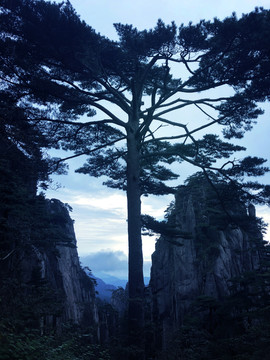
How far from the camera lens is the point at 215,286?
27.9 m

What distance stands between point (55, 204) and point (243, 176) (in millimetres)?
28075

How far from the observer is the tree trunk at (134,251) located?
7.59m

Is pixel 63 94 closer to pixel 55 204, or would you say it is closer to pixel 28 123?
pixel 28 123

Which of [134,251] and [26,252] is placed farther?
[26,252]

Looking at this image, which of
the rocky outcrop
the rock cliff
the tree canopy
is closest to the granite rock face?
the rock cliff

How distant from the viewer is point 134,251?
8539mm

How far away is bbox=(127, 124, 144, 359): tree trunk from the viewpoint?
299 inches

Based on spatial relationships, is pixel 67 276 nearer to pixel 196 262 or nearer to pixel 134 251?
pixel 196 262

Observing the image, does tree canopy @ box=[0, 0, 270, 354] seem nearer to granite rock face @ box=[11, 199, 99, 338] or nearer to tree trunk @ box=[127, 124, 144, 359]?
tree trunk @ box=[127, 124, 144, 359]

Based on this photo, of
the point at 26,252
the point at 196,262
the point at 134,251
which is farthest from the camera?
the point at 196,262

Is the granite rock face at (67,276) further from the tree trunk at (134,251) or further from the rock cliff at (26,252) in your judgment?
the tree trunk at (134,251)

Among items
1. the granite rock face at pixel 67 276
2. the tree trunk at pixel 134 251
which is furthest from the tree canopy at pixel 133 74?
the granite rock face at pixel 67 276

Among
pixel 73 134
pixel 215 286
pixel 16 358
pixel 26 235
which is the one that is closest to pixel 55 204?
pixel 215 286

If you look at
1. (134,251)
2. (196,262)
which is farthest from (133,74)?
(196,262)
